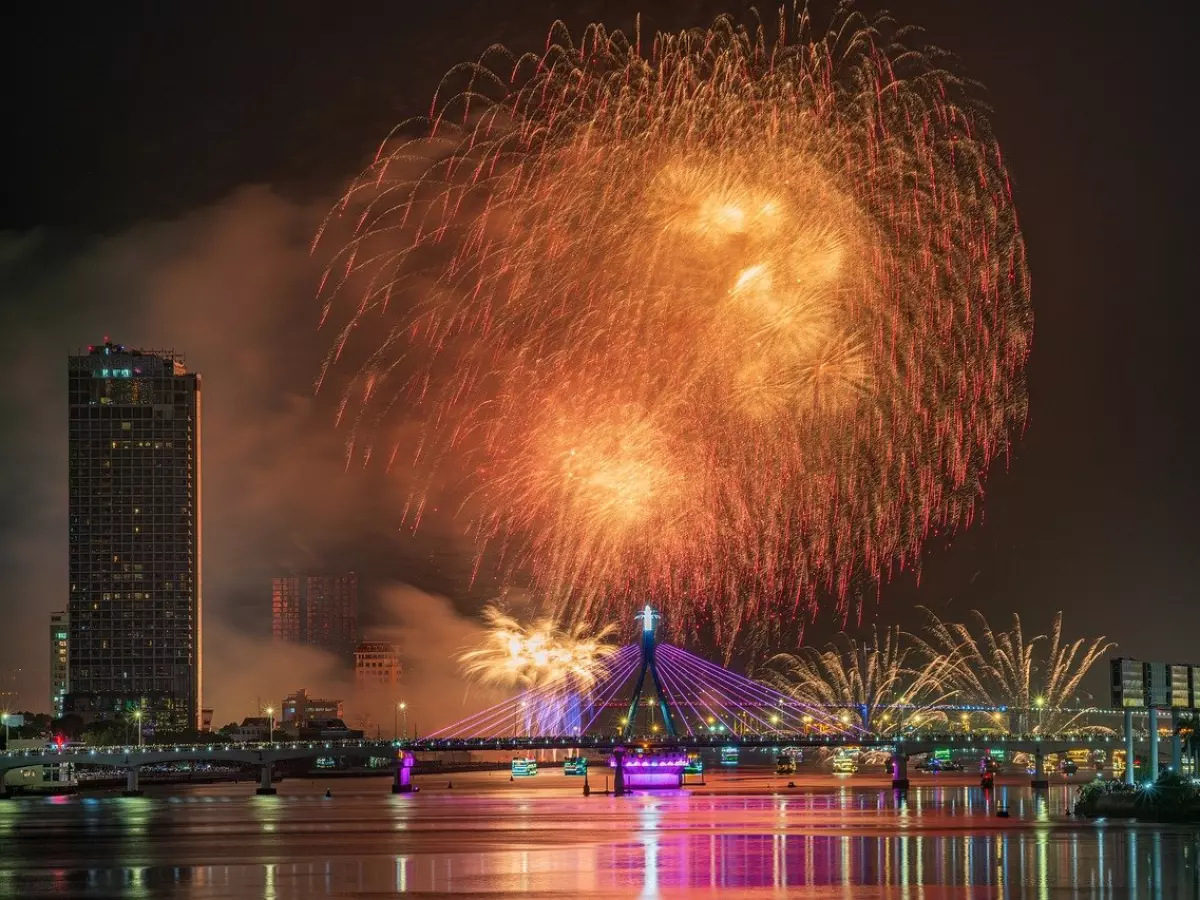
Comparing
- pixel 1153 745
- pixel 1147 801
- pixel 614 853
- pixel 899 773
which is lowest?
pixel 899 773

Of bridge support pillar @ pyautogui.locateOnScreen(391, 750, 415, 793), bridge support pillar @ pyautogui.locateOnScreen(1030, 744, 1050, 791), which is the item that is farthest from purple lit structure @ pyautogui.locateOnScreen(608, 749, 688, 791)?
bridge support pillar @ pyautogui.locateOnScreen(1030, 744, 1050, 791)

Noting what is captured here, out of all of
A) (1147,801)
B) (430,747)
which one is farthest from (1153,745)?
(430,747)

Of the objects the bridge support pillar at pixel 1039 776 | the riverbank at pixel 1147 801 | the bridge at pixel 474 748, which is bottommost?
the bridge support pillar at pixel 1039 776

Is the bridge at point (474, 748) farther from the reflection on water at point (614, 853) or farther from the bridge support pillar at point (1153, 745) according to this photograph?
the bridge support pillar at point (1153, 745)

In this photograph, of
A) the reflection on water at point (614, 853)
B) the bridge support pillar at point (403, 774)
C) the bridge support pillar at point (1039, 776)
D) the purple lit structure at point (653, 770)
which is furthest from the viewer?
the bridge support pillar at point (403, 774)

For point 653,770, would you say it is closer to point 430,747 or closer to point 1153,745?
point 430,747

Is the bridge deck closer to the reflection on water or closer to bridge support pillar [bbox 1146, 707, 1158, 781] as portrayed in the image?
the reflection on water

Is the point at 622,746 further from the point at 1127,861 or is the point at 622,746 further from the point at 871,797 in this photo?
the point at 1127,861

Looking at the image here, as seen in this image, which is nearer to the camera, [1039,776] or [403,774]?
[1039,776]

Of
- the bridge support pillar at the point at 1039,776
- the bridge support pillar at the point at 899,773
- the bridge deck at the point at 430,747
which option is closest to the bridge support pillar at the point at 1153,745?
the bridge support pillar at the point at 899,773

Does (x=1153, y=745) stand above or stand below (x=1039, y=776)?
above
